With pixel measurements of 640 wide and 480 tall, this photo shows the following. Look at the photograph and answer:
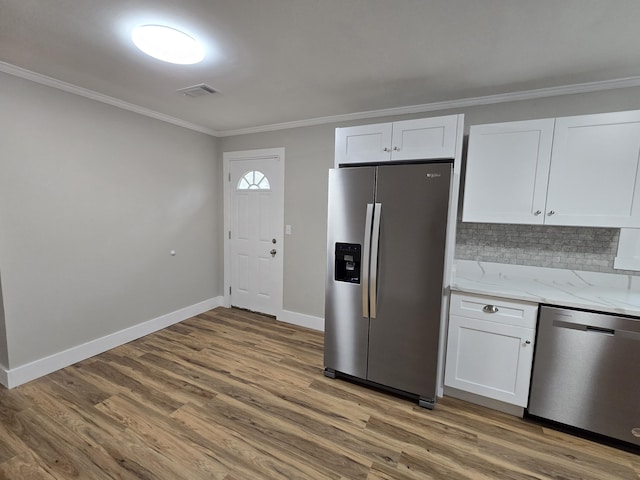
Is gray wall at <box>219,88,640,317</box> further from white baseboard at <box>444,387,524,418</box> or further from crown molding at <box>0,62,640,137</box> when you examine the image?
white baseboard at <box>444,387,524,418</box>

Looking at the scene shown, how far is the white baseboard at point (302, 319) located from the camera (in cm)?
349

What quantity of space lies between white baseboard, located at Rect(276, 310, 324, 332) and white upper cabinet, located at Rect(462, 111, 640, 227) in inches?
80.1

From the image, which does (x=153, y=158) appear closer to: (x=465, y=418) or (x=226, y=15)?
(x=226, y=15)

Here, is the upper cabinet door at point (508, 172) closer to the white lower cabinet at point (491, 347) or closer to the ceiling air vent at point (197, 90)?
the white lower cabinet at point (491, 347)

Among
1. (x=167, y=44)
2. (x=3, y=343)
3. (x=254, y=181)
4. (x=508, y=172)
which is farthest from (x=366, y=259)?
(x=3, y=343)

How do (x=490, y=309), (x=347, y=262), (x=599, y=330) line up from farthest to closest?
(x=347, y=262)
(x=490, y=309)
(x=599, y=330)

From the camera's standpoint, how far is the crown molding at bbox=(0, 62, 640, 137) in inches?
84.1

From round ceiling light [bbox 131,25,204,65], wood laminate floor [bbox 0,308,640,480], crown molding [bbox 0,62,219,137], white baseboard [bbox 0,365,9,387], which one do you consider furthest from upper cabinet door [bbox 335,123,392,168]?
white baseboard [bbox 0,365,9,387]

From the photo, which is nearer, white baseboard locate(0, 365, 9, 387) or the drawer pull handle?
the drawer pull handle

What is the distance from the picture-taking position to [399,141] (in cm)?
226

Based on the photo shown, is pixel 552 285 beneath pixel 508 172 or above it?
beneath

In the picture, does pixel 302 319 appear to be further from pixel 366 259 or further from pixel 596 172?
pixel 596 172

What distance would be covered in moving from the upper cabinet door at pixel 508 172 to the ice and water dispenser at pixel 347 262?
38.2 inches

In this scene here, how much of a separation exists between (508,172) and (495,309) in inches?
41.5
